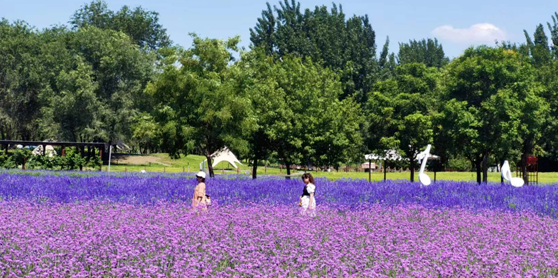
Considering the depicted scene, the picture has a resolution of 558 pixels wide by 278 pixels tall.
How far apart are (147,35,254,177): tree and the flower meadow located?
51.3ft

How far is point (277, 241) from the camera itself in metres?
10.0

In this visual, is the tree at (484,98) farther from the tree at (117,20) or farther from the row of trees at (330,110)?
the tree at (117,20)

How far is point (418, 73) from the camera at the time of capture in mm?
39344

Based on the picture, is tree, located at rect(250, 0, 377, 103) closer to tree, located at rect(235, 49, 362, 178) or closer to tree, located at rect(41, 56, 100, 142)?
tree, located at rect(41, 56, 100, 142)

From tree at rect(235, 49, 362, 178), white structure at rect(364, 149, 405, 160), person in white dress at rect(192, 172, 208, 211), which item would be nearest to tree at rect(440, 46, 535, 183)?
white structure at rect(364, 149, 405, 160)

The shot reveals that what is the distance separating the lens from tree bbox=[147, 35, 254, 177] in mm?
32438

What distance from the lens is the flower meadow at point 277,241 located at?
7.85 metres

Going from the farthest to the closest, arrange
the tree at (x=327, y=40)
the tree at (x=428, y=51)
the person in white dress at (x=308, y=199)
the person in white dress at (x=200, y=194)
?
the tree at (x=428, y=51) < the tree at (x=327, y=40) < the person in white dress at (x=200, y=194) < the person in white dress at (x=308, y=199)

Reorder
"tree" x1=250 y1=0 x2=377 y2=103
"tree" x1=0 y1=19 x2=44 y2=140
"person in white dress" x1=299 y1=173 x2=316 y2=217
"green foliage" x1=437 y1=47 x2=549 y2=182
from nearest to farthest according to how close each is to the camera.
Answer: "person in white dress" x1=299 y1=173 x2=316 y2=217, "green foliage" x1=437 y1=47 x2=549 y2=182, "tree" x1=0 y1=19 x2=44 y2=140, "tree" x1=250 y1=0 x2=377 y2=103

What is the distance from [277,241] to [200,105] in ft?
75.9

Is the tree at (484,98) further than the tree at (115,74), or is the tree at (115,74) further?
the tree at (115,74)

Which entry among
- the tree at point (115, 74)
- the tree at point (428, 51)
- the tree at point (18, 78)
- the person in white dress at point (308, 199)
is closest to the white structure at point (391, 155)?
the person in white dress at point (308, 199)

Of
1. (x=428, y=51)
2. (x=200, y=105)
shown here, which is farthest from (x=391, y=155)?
(x=428, y=51)

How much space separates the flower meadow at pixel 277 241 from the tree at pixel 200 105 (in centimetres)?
1565
